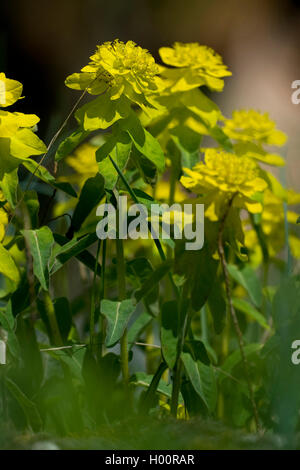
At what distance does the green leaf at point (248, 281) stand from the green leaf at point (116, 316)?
317mm

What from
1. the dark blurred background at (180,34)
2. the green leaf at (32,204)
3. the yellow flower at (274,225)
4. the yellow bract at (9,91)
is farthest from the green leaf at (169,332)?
the dark blurred background at (180,34)

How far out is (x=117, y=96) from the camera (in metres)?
0.82

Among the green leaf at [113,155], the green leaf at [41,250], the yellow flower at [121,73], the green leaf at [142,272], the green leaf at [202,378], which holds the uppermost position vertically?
the yellow flower at [121,73]

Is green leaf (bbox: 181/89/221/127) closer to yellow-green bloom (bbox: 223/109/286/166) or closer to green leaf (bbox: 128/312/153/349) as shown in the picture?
yellow-green bloom (bbox: 223/109/286/166)

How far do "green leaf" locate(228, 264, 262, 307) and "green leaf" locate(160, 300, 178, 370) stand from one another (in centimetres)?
28

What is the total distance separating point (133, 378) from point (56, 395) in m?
0.11

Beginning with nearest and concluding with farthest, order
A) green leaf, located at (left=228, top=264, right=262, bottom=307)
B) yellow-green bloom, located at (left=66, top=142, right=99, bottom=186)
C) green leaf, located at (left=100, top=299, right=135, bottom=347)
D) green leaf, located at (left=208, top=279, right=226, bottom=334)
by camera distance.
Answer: green leaf, located at (left=100, top=299, right=135, bottom=347), green leaf, located at (left=208, top=279, right=226, bottom=334), green leaf, located at (left=228, top=264, right=262, bottom=307), yellow-green bloom, located at (left=66, top=142, right=99, bottom=186)

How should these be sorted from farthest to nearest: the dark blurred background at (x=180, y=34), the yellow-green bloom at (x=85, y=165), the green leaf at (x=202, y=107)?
the dark blurred background at (x=180, y=34) < the yellow-green bloom at (x=85, y=165) < the green leaf at (x=202, y=107)

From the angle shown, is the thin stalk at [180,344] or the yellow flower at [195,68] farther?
the yellow flower at [195,68]

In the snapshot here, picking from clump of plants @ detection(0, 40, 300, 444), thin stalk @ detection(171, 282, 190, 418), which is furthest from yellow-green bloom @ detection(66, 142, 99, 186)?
thin stalk @ detection(171, 282, 190, 418)

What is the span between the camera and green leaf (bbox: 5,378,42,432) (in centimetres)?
81

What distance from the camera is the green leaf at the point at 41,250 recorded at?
30.8 inches

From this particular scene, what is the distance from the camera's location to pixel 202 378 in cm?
85

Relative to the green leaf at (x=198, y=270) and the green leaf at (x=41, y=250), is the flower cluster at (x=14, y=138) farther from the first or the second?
the green leaf at (x=198, y=270)
